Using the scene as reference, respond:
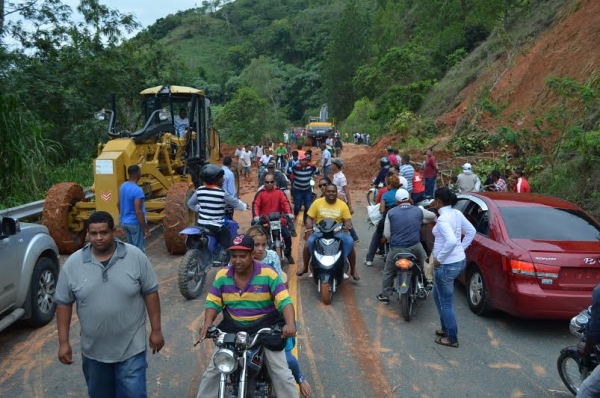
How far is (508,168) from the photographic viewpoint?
1633cm

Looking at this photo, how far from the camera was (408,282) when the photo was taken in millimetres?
6531

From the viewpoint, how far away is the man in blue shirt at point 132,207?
7.85 metres

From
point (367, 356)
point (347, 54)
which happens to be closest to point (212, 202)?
point (367, 356)

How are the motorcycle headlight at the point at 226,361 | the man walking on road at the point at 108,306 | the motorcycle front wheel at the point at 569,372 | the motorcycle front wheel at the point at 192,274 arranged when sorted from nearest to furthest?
the motorcycle headlight at the point at 226,361, the man walking on road at the point at 108,306, the motorcycle front wheel at the point at 569,372, the motorcycle front wheel at the point at 192,274

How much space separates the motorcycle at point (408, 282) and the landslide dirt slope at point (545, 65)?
14.1 m

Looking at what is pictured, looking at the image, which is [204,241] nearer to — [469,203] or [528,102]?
[469,203]

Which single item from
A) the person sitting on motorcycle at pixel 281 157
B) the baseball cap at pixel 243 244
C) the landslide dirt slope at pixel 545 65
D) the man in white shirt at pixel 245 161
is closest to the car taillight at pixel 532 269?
the baseball cap at pixel 243 244

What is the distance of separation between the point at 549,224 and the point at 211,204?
456 centimetres

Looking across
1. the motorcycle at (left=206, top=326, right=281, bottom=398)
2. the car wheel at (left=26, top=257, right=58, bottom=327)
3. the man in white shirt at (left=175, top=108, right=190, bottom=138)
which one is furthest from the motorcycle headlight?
the man in white shirt at (left=175, top=108, right=190, bottom=138)

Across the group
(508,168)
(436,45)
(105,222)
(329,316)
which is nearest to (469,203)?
(329,316)

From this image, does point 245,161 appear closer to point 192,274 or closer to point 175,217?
point 175,217

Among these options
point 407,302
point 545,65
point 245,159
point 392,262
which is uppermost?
point 545,65

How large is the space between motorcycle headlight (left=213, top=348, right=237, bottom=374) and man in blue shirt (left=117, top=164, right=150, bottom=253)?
16.3 ft

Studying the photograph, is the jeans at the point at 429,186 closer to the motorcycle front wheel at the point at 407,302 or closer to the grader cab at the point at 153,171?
the grader cab at the point at 153,171
